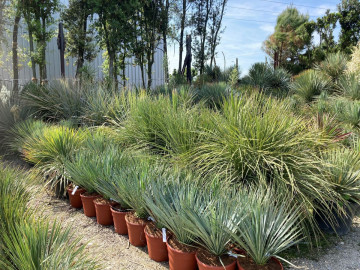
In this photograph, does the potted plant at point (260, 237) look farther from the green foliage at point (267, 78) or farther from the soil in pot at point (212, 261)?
the green foliage at point (267, 78)

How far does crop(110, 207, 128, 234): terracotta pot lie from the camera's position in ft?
9.83

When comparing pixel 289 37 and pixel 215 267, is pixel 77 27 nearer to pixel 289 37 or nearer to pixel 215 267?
pixel 215 267

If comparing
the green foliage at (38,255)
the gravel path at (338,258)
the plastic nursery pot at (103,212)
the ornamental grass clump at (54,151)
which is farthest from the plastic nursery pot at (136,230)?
the ornamental grass clump at (54,151)

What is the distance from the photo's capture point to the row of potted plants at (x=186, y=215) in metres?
2.10

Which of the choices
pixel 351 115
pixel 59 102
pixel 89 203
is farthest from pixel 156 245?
pixel 59 102

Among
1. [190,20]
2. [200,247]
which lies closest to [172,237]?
[200,247]

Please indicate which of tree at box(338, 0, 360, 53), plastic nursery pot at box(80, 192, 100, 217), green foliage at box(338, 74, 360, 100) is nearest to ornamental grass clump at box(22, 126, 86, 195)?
plastic nursery pot at box(80, 192, 100, 217)

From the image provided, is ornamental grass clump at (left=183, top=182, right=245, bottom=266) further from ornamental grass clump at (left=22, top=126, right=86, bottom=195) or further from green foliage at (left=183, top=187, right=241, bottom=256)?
ornamental grass clump at (left=22, top=126, right=86, bottom=195)

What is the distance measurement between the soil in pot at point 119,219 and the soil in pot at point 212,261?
1.04m

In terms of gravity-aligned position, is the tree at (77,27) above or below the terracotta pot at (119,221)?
above

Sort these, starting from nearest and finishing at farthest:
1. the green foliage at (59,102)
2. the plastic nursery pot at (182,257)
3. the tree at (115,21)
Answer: the plastic nursery pot at (182,257), the green foliage at (59,102), the tree at (115,21)

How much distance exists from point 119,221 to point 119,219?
25 mm

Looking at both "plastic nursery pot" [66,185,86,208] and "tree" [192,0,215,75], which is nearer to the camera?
"plastic nursery pot" [66,185,86,208]

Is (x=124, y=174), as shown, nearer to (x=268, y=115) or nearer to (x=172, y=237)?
(x=172, y=237)
